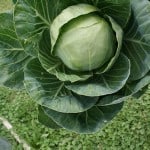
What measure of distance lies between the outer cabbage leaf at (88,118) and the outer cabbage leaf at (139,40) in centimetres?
9

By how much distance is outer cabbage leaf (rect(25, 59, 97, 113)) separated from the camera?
0.89m

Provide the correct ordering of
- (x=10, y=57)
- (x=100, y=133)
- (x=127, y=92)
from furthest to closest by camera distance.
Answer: (x=100, y=133) → (x=10, y=57) → (x=127, y=92)

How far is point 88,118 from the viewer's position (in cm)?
94

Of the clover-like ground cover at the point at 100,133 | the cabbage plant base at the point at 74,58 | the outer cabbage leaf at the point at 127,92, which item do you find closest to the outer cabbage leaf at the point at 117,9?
the cabbage plant base at the point at 74,58

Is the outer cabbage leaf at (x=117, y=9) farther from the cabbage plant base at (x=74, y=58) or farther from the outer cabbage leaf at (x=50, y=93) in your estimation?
the outer cabbage leaf at (x=50, y=93)

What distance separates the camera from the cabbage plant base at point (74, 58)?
0.87 m

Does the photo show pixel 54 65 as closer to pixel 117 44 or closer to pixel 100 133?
pixel 117 44

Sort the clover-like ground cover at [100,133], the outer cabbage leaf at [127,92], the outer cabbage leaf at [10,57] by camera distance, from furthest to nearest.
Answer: the clover-like ground cover at [100,133], the outer cabbage leaf at [10,57], the outer cabbage leaf at [127,92]

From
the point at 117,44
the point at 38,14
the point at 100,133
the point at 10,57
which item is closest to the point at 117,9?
the point at 117,44

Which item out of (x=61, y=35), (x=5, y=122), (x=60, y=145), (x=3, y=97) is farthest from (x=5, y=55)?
(x=3, y=97)

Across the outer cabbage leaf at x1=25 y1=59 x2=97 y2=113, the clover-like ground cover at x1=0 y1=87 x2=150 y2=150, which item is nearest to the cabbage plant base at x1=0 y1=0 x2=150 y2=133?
the outer cabbage leaf at x1=25 y1=59 x2=97 y2=113

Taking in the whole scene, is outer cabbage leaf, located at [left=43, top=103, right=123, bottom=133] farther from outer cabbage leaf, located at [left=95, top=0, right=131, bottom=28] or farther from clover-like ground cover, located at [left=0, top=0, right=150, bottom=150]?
clover-like ground cover, located at [left=0, top=0, right=150, bottom=150]

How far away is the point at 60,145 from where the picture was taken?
281 cm

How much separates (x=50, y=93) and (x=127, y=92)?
175 mm
